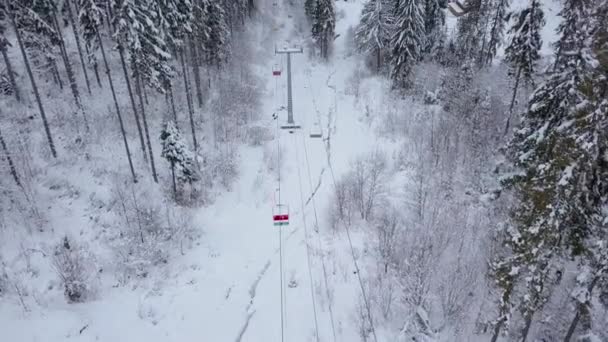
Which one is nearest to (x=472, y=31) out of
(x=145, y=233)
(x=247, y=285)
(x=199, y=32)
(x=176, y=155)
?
(x=199, y=32)

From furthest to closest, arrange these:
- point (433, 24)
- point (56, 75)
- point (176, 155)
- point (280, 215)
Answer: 1. point (433, 24)
2. point (56, 75)
3. point (176, 155)
4. point (280, 215)

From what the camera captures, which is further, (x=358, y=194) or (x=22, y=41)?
(x=22, y=41)

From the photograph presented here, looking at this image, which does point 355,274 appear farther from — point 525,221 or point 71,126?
point 71,126

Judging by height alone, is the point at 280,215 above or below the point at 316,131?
below

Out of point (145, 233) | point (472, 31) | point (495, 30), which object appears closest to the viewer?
point (145, 233)

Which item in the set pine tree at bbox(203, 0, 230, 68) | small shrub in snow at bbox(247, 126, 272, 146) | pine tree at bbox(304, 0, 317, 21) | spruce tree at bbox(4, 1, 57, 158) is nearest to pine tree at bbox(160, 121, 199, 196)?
small shrub in snow at bbox(247, 126, 272, 146)

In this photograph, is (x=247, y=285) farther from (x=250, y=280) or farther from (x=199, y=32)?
(x=199, y=32)

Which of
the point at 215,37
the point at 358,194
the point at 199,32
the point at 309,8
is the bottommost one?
the point at 358,194

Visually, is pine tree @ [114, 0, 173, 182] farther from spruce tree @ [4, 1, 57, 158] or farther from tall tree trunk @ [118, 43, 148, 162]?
spruce tree @ [4, 1, 57, 158]
